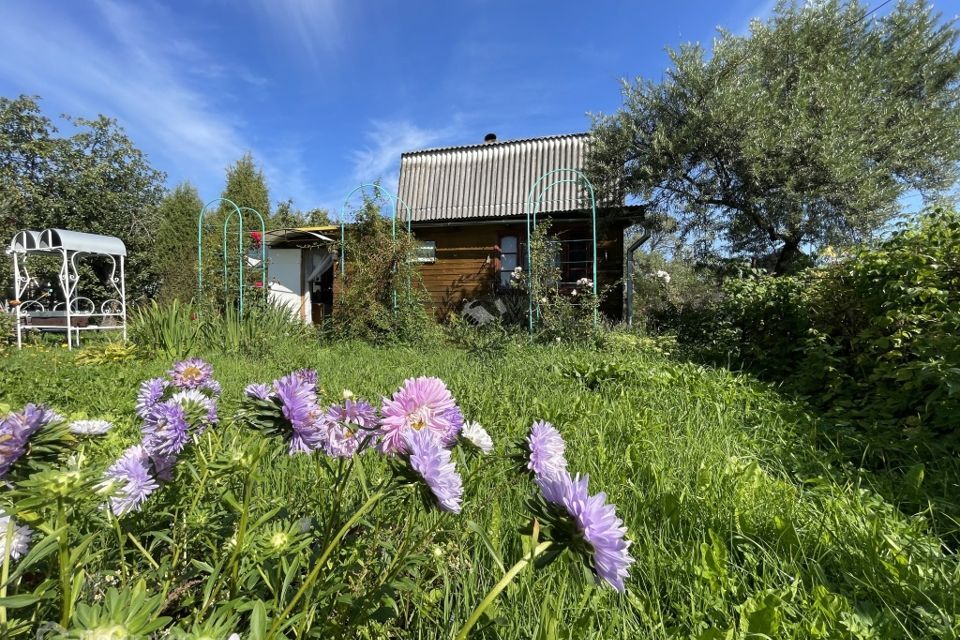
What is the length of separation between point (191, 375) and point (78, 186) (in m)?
14.6

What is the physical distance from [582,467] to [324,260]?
10594 mm

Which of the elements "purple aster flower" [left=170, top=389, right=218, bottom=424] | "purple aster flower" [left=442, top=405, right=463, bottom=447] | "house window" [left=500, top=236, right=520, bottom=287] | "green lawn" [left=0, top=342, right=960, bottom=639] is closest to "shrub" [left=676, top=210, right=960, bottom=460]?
"green lawn" [left=0, top=342, right=960, bottom=639]

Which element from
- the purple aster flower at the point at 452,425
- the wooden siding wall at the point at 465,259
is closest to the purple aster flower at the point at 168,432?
the purple aster flower at the point at 452,425

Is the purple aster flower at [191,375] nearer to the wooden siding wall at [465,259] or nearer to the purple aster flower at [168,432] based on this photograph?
the purple aster flower at [168,432]

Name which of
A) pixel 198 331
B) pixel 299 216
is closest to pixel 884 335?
pixel 198 331

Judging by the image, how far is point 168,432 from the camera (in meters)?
0.75

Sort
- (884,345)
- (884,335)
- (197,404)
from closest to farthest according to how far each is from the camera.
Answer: (197,404) → (884,345) → (884,335)

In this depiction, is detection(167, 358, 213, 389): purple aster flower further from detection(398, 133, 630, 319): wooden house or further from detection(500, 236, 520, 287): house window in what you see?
detection(500, 236, 520, 287): house window

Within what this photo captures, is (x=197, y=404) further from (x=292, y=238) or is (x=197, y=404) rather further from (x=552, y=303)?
(x=292, y=238)

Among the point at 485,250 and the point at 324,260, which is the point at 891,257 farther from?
the point at 324,260

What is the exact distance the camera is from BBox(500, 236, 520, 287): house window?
950 centimetres

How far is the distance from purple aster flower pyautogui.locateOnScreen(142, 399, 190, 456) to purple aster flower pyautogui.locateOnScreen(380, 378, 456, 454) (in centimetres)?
34

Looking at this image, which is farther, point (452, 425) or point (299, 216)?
point (299, 216)

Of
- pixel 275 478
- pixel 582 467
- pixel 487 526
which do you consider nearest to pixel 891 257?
pixel 582 467
